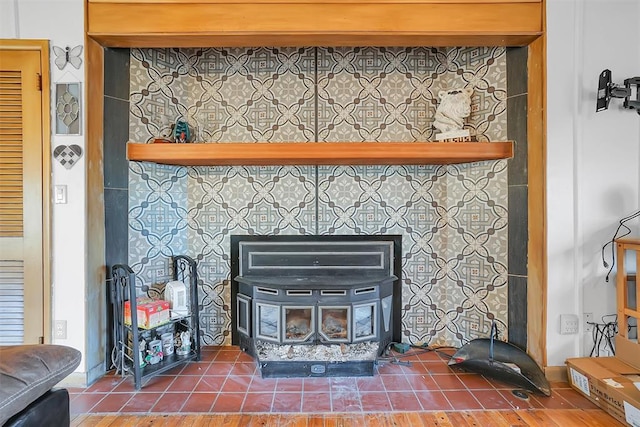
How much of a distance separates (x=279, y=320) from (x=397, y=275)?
99 cm

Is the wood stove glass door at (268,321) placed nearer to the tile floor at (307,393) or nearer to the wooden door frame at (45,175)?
the tile floor at (307,393)

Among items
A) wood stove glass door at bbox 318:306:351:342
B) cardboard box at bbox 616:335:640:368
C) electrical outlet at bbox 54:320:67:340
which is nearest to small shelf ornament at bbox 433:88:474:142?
wood stove glass door at bbox 318:306:351:342

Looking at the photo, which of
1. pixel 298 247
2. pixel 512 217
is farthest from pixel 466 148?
pixel 298 247

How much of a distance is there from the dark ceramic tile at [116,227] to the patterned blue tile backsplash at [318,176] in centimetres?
30

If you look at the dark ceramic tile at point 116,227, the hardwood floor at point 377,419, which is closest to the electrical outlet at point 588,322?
the hardwood floor at point 377,419

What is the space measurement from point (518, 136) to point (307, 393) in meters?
2.12

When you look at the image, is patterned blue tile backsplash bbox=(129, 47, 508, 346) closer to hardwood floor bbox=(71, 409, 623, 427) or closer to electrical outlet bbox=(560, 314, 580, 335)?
electrical outlet bbox=(560, 314, 580, 335)

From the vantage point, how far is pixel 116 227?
7.38 feet

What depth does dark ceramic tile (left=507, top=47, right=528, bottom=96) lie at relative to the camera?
2174 millimetres

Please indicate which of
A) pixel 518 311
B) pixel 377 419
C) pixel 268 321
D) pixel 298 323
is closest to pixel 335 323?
pixel 298 323

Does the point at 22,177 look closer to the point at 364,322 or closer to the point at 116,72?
the point at 116,72

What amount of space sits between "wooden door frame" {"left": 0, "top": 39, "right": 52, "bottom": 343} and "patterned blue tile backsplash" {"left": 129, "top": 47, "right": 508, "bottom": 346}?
0.70 metres

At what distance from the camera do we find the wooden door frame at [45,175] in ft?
6.75

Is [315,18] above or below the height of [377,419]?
above
